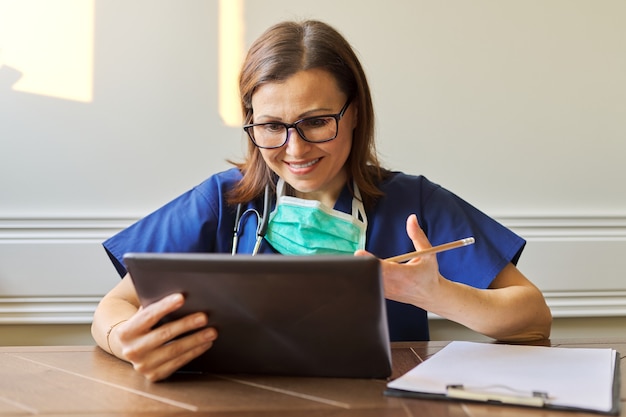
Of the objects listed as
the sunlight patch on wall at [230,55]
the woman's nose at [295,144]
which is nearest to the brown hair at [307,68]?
the woman's nose at [295,144]

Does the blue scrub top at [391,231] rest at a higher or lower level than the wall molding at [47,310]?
higher

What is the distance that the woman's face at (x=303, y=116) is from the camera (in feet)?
4.95

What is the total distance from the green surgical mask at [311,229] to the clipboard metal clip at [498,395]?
67 cm

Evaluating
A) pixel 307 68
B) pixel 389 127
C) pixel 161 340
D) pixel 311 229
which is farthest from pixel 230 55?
pixel 161 340

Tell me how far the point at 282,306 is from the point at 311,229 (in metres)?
0.63

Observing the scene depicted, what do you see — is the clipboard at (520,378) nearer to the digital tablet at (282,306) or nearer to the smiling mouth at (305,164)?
the digital tablet at (282,306)

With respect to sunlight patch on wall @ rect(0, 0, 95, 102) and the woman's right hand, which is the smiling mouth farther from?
sunlight patch on wall @ rect(0, 0, 95, 102)

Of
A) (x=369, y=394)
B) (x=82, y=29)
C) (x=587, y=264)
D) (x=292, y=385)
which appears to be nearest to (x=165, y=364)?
(x=292, y=385)

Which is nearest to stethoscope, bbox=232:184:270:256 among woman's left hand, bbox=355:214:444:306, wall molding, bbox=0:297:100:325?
woman's left hand, bbox=355:214:444:306

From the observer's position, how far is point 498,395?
0.95m

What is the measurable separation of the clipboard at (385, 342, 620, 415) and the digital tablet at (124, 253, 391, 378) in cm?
8

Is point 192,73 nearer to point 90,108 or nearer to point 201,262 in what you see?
point 90,108

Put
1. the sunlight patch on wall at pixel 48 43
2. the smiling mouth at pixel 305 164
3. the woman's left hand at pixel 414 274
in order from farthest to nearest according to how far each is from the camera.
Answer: the sunlight patch on wall at pixel 48 43, the smiling mouth at pixel 305 164, the woman's left hand at pixel 414 274

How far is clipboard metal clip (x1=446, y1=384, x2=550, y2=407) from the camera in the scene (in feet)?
3.05
